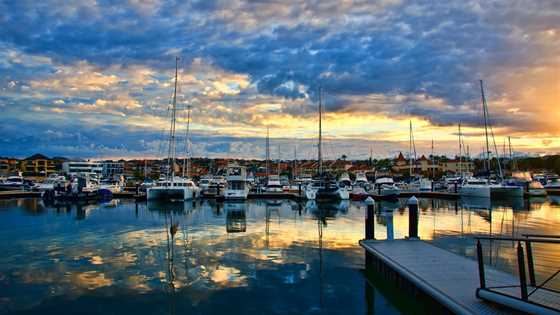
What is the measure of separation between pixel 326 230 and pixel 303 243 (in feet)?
16.8

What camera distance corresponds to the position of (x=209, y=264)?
669 inches

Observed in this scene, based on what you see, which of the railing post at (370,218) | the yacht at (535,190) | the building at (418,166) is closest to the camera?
the railing post at (370,218)

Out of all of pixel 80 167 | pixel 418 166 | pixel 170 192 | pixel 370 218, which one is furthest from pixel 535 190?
pixel 80 167

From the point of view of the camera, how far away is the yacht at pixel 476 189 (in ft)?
178

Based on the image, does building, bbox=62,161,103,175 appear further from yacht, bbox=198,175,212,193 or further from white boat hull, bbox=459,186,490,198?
white boat hull, bbox=459,186,490,198

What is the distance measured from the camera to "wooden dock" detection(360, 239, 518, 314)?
9.27 metres

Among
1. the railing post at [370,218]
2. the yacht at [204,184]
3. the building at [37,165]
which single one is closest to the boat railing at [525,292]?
the railing post at [370,218]

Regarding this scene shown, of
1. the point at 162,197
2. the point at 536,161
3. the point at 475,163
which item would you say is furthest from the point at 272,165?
the point at 162,197

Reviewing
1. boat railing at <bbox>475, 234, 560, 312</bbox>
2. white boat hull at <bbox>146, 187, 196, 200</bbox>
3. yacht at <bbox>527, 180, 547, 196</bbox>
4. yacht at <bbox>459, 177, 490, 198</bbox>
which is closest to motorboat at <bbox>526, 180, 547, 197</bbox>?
yacht at <bbox>527, 180, 547, 196</bbox>

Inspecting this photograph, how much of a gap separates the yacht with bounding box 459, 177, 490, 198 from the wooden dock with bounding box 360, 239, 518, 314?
42.1m

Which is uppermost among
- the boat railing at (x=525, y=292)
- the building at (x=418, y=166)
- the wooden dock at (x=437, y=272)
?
the building at (x=418, y=166)

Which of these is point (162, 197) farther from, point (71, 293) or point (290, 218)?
point (71, 293)

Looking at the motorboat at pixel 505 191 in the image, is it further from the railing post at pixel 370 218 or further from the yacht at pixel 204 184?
the railing post at pixel 370 218

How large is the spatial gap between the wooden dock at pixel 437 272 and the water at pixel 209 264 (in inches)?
33.2
